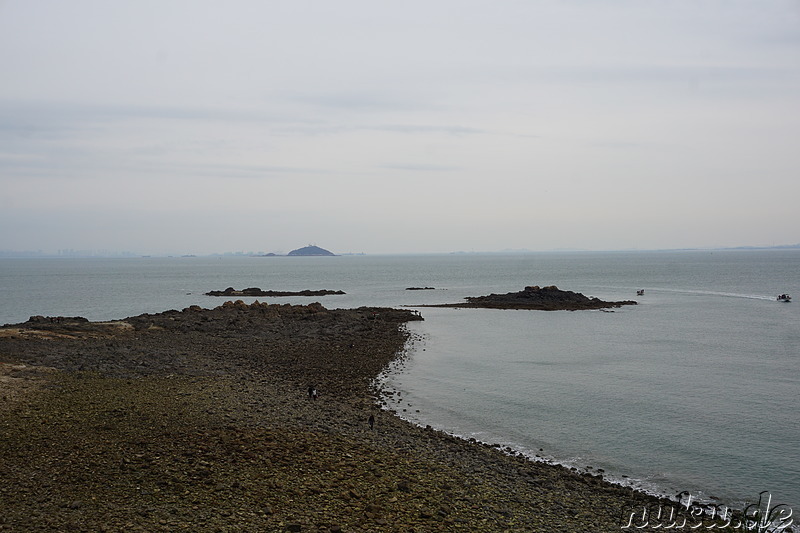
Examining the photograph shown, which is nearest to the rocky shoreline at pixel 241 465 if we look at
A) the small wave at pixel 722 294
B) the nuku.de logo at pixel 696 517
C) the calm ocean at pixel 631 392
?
the nuku.de logo at pixel 696 517

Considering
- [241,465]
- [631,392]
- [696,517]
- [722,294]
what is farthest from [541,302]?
[241,465]

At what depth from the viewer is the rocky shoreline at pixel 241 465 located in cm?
1230

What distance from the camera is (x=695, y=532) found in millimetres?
13734

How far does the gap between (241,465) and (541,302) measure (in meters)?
66.5

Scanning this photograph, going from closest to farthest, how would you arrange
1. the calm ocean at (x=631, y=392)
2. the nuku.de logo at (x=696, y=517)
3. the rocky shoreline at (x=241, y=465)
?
1. the rocky shoreline at (x=241, y=465)
2. the nuku.de logo at (x=696, y=517)
3. the calm ocean at (x=631, y=392)

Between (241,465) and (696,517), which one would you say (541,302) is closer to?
(696,517)

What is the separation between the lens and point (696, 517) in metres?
14.8

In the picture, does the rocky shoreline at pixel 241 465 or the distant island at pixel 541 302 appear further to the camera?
the distant island at pixel 541 302

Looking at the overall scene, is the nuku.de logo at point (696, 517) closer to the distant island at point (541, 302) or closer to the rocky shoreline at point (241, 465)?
the rocky shoreline at point (241, 465)

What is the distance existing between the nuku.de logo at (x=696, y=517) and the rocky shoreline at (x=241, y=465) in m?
0.34

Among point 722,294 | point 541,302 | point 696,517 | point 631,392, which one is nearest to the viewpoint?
point 696,517

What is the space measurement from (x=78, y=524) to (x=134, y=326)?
1466 inches

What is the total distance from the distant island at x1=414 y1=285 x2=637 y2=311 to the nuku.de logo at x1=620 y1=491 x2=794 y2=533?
5848 centimetres

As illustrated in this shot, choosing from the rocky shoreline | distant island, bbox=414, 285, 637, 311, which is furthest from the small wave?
the rocky shoreline
